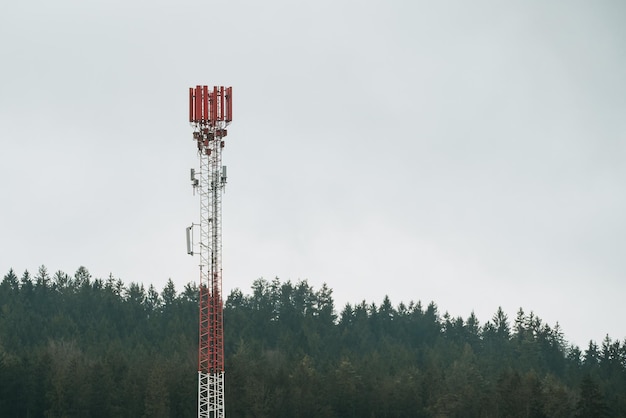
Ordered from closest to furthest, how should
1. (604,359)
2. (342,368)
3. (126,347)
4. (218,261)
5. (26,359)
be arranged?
1. (218,261)
2. (26,359)
3. (342,368)
4. (126,347)
5. (604,359)

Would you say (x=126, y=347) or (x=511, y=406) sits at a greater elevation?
(x=126, y=347)

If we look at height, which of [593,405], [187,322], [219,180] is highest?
[187,322]

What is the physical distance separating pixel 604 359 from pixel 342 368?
2420 inches

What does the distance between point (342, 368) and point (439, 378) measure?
38.3 feet

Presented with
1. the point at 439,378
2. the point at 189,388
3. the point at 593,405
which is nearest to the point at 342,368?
the point at 439,378

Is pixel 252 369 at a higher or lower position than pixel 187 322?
lower

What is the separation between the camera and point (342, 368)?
14588 cm

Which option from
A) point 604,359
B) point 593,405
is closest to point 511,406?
point 593,405

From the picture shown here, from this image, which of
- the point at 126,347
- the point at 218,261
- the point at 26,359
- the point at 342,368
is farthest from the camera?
the point at 126,347

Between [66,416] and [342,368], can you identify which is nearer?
[66,416]

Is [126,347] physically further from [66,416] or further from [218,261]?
[218,261]

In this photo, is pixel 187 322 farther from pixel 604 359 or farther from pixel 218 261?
pixel 218 261

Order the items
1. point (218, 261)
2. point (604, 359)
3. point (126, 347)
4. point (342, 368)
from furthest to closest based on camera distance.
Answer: point (604, 359) < point (126, 347) < point (342, 368) < point (218, 261)

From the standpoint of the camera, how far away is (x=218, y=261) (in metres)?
85.8
